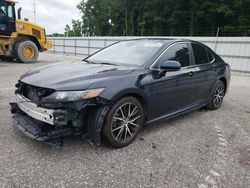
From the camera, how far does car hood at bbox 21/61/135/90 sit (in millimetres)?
2584

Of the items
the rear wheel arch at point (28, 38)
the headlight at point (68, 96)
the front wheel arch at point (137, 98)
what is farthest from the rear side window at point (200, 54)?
the rear wheel arch at point (28, 38)

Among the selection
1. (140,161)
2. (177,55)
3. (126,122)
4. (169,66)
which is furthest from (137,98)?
(177,55)

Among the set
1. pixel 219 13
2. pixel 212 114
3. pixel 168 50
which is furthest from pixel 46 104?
pixel 219 13

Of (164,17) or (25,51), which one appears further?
(164,17)

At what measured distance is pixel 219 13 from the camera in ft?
105

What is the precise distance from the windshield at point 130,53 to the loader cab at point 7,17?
29.7ft

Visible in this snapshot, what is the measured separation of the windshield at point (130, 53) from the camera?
343 centimetres

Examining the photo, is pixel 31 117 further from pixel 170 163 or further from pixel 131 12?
pixel 131 12

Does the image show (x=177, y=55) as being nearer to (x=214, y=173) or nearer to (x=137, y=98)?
(x=137, y=98)

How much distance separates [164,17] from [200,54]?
39.5 m

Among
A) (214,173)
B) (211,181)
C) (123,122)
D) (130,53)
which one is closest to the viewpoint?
(211,181)

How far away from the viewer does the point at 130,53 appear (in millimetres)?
3674

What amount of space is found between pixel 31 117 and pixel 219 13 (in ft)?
114

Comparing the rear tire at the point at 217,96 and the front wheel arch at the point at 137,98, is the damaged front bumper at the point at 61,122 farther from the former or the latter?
the rear tire at the point at 217,96
